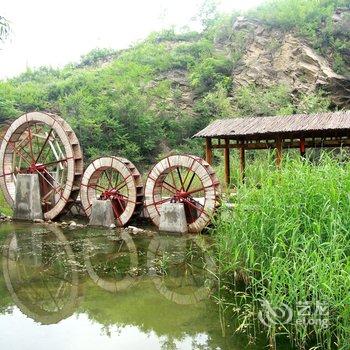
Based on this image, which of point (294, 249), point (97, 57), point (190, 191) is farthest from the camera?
point (97, 57)

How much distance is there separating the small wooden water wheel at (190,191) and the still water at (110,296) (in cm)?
89

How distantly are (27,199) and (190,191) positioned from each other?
4.59 meters

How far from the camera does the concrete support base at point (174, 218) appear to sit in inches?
391

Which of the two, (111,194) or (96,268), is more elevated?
(111,194)

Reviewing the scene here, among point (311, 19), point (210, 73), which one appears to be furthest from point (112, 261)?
point (311, 19)

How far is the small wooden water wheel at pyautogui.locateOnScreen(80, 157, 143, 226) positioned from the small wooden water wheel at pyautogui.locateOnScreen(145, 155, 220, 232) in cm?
43

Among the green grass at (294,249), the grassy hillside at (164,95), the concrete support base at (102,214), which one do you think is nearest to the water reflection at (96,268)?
the green grass at (294,249)

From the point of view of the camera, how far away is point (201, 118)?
21.9m

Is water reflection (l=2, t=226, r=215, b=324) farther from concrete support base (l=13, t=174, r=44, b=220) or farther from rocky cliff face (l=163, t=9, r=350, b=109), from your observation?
rocky cliff face (l=163, t=9, r=350, b=109)

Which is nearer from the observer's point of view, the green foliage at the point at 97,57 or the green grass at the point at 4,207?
the green grass at the point at 4,207

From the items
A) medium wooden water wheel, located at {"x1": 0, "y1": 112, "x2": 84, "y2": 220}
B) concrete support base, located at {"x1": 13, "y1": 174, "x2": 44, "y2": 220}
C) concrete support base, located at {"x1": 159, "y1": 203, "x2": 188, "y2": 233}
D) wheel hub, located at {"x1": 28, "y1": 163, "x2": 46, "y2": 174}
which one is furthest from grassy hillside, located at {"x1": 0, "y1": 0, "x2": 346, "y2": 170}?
concrete support base, located at {"x1": 159, "y1": 203, "x2": 188, "y2": 233}
